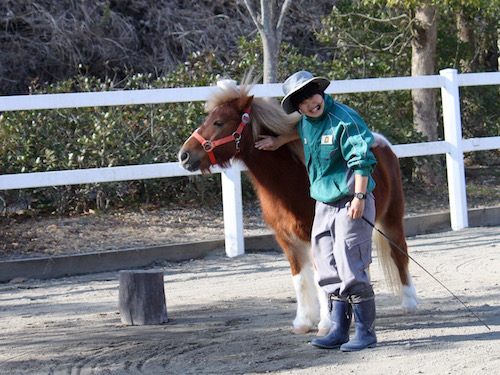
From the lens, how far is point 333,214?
4414 mm

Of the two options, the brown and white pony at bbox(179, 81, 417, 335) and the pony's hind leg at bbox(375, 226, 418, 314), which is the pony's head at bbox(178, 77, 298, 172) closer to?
the brown and white pony at bbox(179, 81, 417, 335)

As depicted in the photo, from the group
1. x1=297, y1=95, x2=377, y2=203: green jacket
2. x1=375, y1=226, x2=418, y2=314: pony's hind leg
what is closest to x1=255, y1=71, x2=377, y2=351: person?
x1=297, y1=95, x2=377, y2=203: green jacket

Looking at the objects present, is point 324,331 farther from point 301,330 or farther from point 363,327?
point 363,327

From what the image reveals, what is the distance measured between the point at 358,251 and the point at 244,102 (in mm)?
1257

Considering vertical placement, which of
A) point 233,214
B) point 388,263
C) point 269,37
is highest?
point 269,37

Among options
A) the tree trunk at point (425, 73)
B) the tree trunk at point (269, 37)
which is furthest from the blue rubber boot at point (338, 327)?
the tree trunk at point (425, 73)

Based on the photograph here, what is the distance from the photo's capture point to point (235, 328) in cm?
522

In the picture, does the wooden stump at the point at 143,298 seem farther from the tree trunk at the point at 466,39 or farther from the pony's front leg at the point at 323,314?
the tree trunk at the point at 466,39

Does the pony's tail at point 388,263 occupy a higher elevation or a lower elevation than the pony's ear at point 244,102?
lower

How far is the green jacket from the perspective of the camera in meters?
4.28

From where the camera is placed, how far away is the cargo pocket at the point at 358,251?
431 cm

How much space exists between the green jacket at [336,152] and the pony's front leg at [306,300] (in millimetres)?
821

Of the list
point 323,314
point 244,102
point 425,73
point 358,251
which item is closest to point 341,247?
point 358,251

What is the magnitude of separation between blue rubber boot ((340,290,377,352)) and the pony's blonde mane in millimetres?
1064
